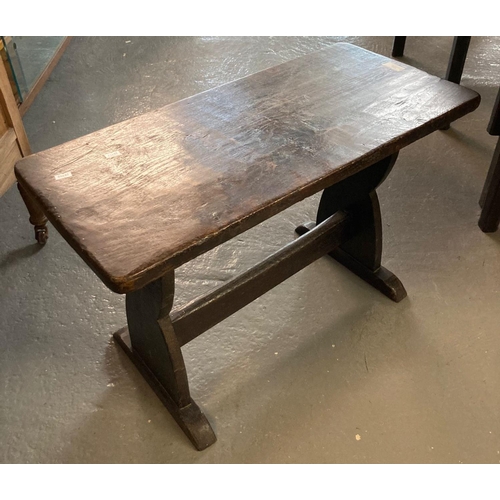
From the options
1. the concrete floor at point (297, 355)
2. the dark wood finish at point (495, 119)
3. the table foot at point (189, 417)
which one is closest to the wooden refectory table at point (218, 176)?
the table foot at point (189, 417)

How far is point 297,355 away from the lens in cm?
171

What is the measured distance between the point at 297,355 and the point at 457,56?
5.41 ft

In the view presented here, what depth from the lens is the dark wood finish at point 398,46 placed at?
3080 mm

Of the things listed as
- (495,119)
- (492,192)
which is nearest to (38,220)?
Answer: (492,192)

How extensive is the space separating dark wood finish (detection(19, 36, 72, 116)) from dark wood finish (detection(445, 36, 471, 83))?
6.66ft

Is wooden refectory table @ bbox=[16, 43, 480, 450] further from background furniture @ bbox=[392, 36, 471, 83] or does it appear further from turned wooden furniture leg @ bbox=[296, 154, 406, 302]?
background furniture @ bbox=[392, 36, 471, 83]

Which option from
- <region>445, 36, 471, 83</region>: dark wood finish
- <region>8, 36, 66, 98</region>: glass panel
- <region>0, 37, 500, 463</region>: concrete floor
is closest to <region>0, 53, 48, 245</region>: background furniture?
<region>0, 37, 500, 463</region>: concrete floor

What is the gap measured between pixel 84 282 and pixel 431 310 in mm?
1176

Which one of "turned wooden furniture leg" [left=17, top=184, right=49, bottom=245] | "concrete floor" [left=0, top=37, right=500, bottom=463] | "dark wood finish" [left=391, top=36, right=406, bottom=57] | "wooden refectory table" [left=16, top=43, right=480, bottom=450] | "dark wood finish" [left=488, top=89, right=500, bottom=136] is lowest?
"concrete floor" [left=0, top=37, right=500, bottom=463]

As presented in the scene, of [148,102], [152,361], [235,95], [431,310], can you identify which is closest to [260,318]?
[152,361]

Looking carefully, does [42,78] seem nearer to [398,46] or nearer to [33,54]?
[33,54]

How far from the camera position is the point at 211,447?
149cm

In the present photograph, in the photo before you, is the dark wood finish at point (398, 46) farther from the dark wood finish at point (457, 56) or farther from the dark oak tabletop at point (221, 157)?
the dark oak tabletop at point (221, 157)

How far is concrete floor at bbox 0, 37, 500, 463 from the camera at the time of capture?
59.1 inches
